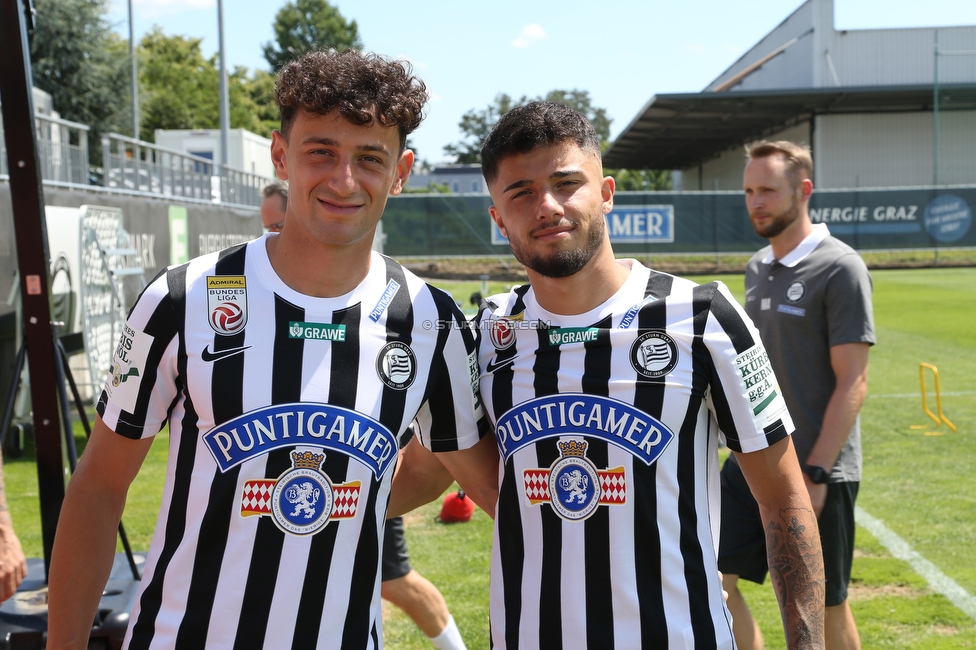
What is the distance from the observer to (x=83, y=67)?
3956 cm

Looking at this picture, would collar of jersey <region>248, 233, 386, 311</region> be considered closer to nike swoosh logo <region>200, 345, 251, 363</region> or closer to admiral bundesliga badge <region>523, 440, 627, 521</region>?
nike swoosh logo <region>200, 345, 251, 363</region>

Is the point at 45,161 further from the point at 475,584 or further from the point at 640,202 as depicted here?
the point at 640,202

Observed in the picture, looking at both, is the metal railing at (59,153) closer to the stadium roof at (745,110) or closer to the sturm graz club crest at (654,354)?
the sturm graz club crest at (654,354)

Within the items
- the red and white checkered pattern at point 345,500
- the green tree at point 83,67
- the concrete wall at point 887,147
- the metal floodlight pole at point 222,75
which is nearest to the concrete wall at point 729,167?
the concrete wall at point 887,147

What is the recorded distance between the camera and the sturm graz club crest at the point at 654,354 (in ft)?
7.09

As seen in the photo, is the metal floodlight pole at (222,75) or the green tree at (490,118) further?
the green tree at (490,118)

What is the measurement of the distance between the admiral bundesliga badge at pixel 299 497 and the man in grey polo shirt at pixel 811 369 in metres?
2.27

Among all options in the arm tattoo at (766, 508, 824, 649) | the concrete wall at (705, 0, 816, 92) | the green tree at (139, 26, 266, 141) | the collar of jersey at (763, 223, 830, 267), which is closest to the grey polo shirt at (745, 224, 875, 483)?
the collar of jersey at (763, 223, 830, 267)

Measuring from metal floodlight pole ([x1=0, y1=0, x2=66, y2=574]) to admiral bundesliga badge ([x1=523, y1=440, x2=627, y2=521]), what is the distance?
2.27 m

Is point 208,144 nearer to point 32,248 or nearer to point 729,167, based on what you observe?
point 729,167

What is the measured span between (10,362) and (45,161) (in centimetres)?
275

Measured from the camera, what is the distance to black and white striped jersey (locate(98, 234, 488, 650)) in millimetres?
1929

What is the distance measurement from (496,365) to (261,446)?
647mm

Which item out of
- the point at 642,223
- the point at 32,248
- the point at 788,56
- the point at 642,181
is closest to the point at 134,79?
the point at 642,223
